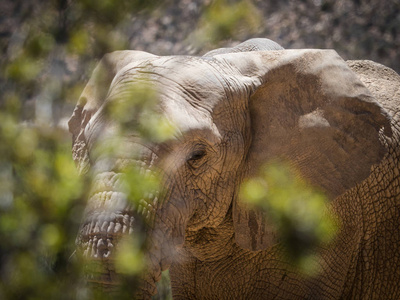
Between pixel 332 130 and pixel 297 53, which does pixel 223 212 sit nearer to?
pixel 332 130

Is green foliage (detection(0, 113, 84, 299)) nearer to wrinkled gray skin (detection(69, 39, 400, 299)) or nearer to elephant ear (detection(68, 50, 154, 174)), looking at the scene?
wrinkled gray skin (detection(69, 39, 400, 299))

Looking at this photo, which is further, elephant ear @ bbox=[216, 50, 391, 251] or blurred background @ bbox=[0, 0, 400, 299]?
elephant ear @ bbox=[216, 50, 391, 251]

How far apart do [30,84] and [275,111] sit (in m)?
1.27

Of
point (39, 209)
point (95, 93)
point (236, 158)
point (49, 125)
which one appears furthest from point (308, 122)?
point (39, 209)

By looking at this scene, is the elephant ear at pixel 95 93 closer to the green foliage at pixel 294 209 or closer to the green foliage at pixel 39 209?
the green foliage at pixel 294 209

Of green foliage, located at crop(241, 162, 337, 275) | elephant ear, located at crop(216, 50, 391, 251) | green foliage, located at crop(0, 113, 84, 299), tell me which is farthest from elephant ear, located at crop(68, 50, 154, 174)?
green foliage, located at crop(0, 113, 84, 299)

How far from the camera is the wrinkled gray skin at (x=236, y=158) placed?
6.40ft

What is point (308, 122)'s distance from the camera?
236cm

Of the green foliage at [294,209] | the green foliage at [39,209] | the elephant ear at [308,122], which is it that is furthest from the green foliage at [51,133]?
the elephant ear at [308,122]

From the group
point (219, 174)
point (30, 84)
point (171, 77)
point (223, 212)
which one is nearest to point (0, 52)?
point (30, 84)

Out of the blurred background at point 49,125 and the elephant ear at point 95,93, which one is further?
the elephant ear at point 95,93

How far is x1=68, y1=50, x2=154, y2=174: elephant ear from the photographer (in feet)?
7.93

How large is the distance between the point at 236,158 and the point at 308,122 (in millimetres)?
344

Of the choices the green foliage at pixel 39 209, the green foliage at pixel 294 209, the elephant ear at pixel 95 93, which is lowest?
the green foliage at pixel 294 209
